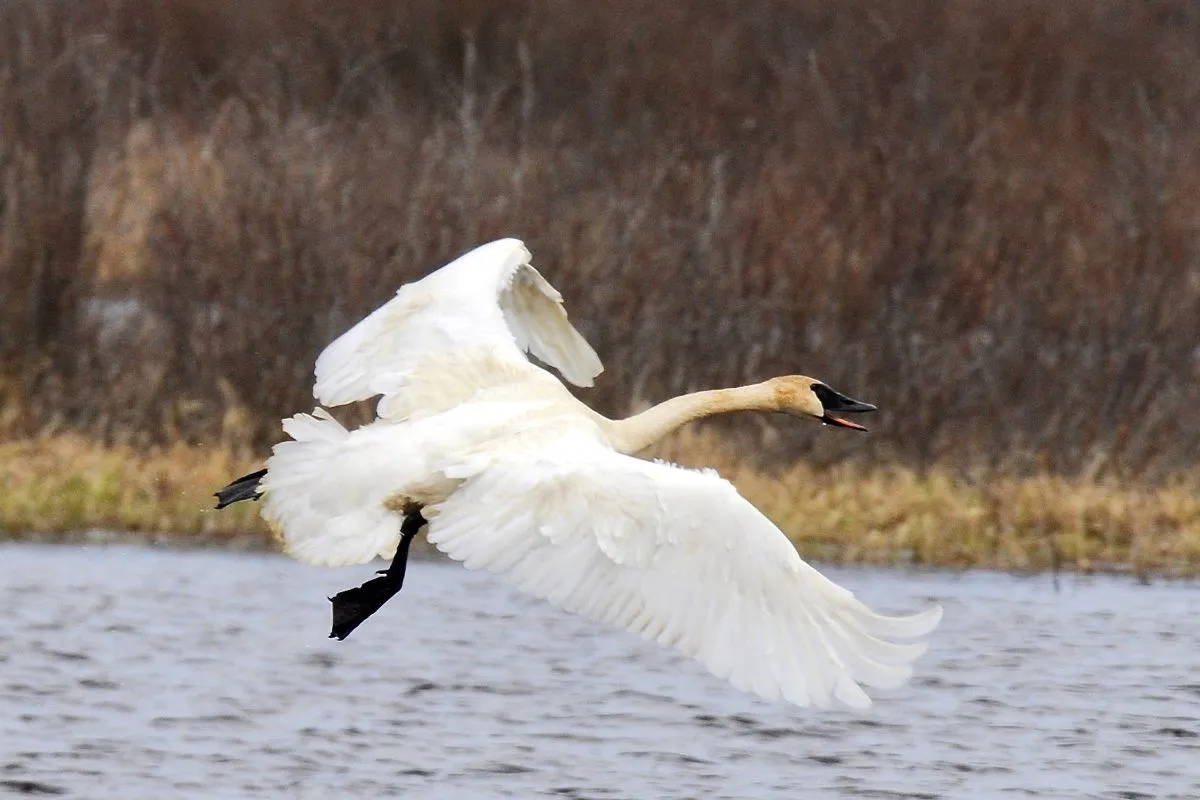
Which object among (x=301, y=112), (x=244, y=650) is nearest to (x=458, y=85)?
(x=301, y=112)

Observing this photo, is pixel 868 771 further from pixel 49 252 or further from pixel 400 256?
pixel 49 252

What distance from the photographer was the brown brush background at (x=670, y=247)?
15344 millimetres

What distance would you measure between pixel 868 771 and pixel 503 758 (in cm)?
138

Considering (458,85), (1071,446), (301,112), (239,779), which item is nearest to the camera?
(239,779)

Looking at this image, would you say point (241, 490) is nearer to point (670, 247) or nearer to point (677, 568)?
point (677, 568)

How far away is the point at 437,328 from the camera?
8.85m

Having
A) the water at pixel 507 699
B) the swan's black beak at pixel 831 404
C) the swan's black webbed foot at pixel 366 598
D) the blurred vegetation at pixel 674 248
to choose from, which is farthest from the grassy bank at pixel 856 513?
the swan's black webbed foot at pixel 366 598

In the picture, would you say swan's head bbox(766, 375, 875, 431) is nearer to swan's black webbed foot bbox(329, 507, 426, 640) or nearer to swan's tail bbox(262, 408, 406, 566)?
swan's black webbed foot bbox(329, 507, 426, 640)

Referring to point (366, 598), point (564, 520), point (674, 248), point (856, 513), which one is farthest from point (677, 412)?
point (674, 248)

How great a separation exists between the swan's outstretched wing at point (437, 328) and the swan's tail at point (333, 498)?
0.87 meters

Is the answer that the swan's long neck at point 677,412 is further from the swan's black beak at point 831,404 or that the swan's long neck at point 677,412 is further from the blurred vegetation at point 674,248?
the blurred vegetation at point 674,248

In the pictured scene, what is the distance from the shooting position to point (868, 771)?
9.80 m

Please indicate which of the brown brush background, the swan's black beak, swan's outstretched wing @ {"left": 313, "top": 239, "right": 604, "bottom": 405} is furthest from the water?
the brown brush background

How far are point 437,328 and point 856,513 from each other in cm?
530
